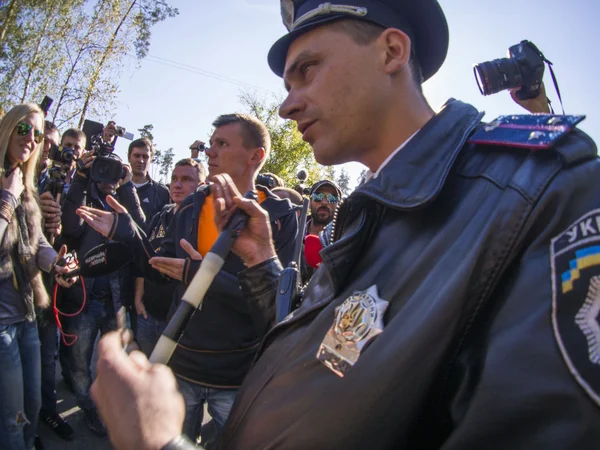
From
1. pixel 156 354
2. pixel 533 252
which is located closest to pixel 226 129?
pixel 156 354

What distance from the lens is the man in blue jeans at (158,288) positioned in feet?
11.1

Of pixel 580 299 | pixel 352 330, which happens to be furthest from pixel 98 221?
pixel 580 299

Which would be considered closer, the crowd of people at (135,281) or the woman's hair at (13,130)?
the crowd of people at (135,281)

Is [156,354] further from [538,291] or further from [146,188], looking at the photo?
[146,188]

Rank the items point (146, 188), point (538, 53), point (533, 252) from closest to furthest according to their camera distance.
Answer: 1. point (533, 252)
2. point (538, 53)
3. point (146, 188)

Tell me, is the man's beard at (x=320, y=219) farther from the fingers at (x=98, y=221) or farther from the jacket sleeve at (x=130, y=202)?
the fingers at (x=98, y=221)

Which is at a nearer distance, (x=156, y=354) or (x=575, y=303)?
(x=575, y=303)

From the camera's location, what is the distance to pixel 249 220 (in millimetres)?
1842

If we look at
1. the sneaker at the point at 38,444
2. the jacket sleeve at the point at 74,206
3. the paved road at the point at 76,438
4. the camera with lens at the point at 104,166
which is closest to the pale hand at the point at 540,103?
the camera with lens at the point at 104,166

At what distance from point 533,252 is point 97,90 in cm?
1606

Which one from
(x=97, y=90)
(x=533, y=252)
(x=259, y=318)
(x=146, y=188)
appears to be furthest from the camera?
(x=97, y=90)

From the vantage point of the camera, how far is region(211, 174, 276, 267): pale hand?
179cm

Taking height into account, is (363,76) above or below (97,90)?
below

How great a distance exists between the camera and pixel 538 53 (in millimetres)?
2254
